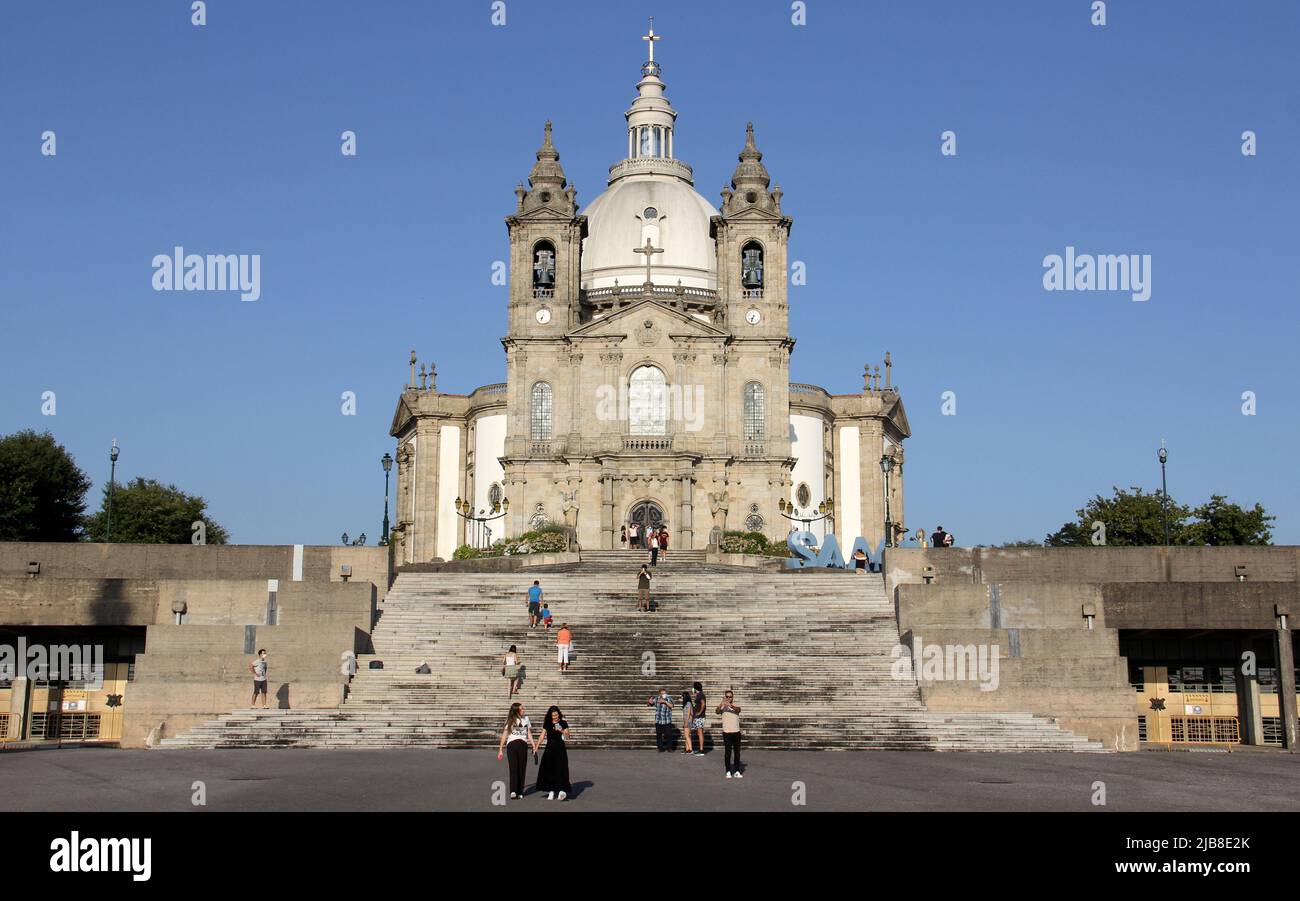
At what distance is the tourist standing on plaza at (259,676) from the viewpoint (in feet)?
101

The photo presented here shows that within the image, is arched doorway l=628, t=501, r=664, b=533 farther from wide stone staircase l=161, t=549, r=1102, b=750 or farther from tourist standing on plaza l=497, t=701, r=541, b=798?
tourist standing on plaza l=497, t=701, r=541, b=798

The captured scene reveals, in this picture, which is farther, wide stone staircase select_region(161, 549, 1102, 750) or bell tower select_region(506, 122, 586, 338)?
bell tower select_region(506, 122, 586, 338)

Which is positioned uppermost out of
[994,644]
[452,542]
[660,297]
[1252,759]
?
[660,297]

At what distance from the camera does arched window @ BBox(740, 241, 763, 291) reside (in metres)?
72.4

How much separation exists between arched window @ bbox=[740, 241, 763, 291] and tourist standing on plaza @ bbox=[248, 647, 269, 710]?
44.5 m

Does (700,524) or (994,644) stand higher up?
(700,524)

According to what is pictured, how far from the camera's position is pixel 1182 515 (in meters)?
73.2

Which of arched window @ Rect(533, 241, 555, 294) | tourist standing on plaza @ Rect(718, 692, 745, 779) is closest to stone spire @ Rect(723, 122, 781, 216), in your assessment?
arched window @ Rect(533, 241, 555, 294)

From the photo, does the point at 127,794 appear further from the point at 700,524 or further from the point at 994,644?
the point at 700,524

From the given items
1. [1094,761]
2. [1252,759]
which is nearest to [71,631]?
[1094,761]

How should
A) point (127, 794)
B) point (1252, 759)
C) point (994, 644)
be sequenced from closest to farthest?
1. point (127, 794)
2. point (1252, 759)
3. point (994, 644)

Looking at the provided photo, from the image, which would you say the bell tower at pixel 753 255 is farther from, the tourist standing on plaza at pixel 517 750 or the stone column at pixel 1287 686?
the tourist standing on plaza at pixel 517 750
